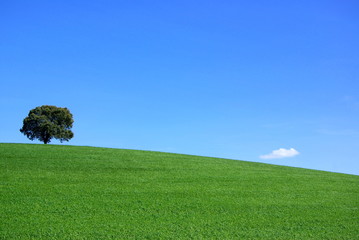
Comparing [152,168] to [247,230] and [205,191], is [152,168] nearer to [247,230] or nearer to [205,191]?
[205,191]

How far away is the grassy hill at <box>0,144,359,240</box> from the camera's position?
307 inches

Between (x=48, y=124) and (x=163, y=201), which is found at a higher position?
(x=48, y=124)

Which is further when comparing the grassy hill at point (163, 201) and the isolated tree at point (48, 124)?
the isolated tree at point (48, 124)

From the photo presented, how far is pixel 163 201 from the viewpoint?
9547 millimetres

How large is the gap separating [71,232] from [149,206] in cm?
230

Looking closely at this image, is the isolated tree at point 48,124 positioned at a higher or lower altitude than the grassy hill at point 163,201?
higher

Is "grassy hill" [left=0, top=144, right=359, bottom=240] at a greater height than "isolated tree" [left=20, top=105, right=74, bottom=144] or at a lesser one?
lesser

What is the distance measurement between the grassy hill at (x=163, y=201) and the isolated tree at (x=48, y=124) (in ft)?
57.7

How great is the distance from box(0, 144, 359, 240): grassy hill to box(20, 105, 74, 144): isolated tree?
17.6 metres

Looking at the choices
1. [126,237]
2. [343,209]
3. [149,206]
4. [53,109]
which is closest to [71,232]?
[126,237]

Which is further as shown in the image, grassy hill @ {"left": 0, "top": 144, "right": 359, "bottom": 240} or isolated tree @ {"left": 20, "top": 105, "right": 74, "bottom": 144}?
isolated tree @ {"left": 20, "top": 105, "right": 74, "bottom": 144}

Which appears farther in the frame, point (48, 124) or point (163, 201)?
point (48, 124)

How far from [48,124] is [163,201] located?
25077 mm

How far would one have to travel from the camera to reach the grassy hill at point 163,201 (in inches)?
307
